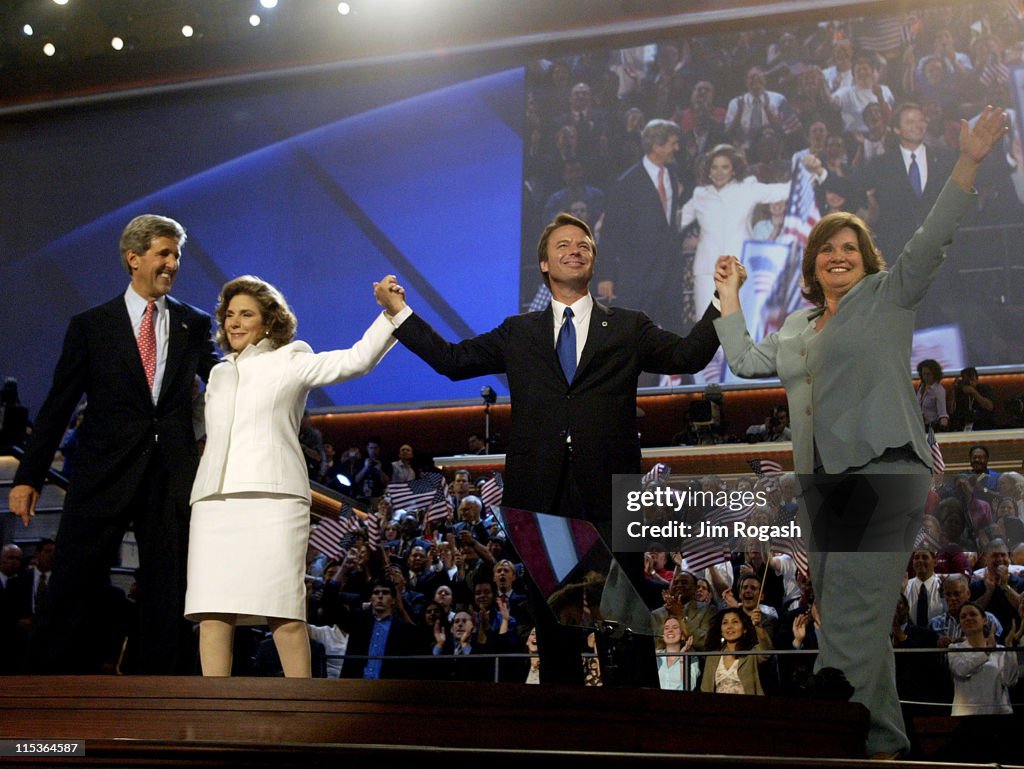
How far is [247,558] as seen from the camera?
10.0 ft

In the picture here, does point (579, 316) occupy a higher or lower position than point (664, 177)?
lower

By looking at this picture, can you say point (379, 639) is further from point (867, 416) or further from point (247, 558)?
point (867, 416)

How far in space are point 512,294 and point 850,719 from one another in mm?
9293

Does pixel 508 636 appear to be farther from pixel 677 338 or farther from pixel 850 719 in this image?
pixel 850 719

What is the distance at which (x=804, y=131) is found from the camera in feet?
34.4

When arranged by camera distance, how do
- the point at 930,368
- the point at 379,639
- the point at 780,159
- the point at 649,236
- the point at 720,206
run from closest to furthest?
the point at 379,639 → the point at 930,368 → the point at 780,159 → the point at 720,206 → the point at 649,236

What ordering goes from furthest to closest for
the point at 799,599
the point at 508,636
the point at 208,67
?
1. the point at 208,67
2. the point at 508,636
3. the point at 799,599

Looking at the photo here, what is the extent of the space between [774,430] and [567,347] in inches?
242

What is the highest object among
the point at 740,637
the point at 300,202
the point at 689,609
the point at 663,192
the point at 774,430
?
the point at 300,202

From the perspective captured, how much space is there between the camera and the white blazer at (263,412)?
10.3 ft

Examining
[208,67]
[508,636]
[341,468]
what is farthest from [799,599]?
[208,67]

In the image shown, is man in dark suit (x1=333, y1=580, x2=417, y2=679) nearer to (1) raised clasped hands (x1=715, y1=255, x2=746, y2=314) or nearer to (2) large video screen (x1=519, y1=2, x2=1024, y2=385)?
(1) raised clasped hands (x1=715, y1=255, x2=746, y2=314)

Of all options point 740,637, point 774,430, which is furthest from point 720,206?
point 740,637

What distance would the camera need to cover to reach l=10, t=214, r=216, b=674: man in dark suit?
3.22 metres
